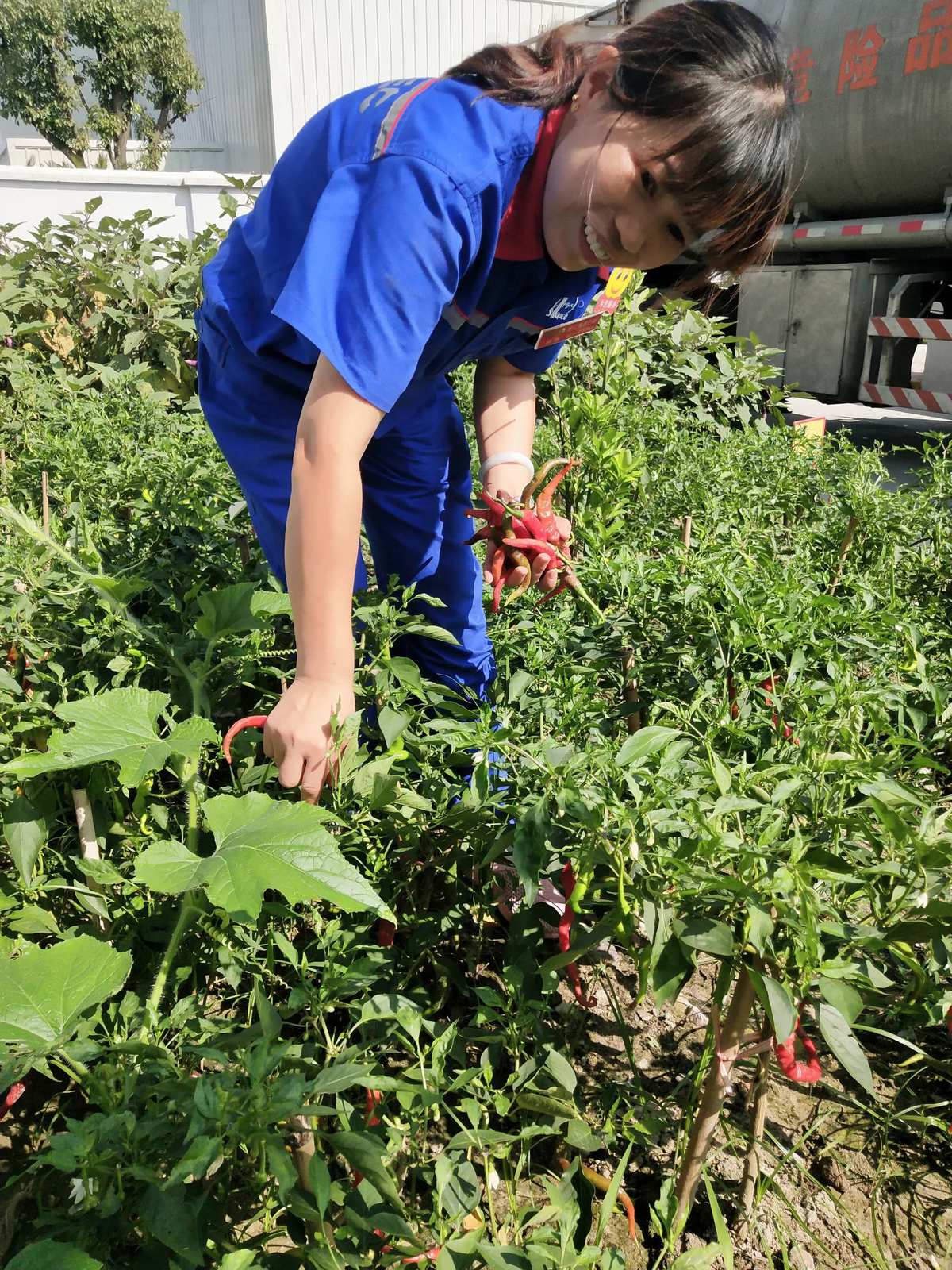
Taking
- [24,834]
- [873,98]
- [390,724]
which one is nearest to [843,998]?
[390,724]

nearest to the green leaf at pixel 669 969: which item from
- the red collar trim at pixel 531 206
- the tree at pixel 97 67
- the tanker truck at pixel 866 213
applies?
the red collar trim at pixel 531 206

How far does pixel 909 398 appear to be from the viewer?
22.8ft

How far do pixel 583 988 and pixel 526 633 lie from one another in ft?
2.31

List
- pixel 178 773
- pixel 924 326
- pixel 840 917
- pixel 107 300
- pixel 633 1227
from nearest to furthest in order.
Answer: pixel 840 917
pixel 633 1227
pixel 178 773
pixel 107 300
pixel 924 326

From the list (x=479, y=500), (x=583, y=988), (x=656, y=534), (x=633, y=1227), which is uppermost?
(x=479, y=500)

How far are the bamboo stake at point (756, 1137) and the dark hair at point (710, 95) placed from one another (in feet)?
3.51

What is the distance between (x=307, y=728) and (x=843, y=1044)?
2.26ft

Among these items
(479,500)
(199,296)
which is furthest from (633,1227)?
(199,296)

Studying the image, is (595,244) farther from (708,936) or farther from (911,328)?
(911,328)

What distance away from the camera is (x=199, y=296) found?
479 cm

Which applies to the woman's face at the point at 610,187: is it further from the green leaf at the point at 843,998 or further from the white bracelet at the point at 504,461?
the green leaf at the point at 843,998

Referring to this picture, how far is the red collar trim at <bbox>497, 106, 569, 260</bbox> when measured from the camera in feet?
4.42

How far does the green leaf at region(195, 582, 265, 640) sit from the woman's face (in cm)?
68

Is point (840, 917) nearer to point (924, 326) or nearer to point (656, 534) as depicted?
point (656, 534)
